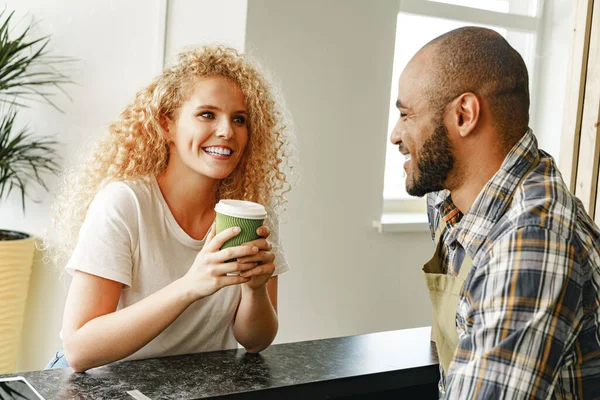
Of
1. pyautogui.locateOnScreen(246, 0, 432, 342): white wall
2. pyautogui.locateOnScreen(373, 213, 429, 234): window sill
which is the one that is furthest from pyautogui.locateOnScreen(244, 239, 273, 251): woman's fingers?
pyautogui.locateOnScreen(373, 213, 429, 234): window sill

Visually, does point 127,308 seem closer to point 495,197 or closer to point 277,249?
point 277,249

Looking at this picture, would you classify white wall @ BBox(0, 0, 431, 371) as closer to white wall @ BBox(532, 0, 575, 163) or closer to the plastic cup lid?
white wall @ BBox(532, 0, 575, 163)

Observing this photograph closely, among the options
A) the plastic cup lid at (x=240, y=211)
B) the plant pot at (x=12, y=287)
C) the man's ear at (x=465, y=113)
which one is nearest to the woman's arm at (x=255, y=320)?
the plastic cup lid at (x=240, y=211)

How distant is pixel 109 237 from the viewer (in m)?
1.64

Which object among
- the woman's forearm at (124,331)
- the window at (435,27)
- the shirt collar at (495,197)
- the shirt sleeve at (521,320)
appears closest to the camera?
the shirt sleeve at (521,320)

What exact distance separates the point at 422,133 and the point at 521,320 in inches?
17.7

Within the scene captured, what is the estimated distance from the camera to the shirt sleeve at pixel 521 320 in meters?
1.04

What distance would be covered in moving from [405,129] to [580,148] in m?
1.06

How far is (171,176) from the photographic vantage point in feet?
6.07

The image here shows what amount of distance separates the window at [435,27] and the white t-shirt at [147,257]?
8.54ft

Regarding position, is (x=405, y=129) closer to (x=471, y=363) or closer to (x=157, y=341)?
(x=471, y=363)

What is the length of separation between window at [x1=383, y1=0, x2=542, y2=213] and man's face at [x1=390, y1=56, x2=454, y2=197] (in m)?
2.79

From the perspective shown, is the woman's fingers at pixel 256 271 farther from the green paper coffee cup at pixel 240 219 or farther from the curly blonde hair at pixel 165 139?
the curly blonde hair at pixel 165 139

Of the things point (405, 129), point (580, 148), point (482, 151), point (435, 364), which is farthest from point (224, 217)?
point (580, 148)
